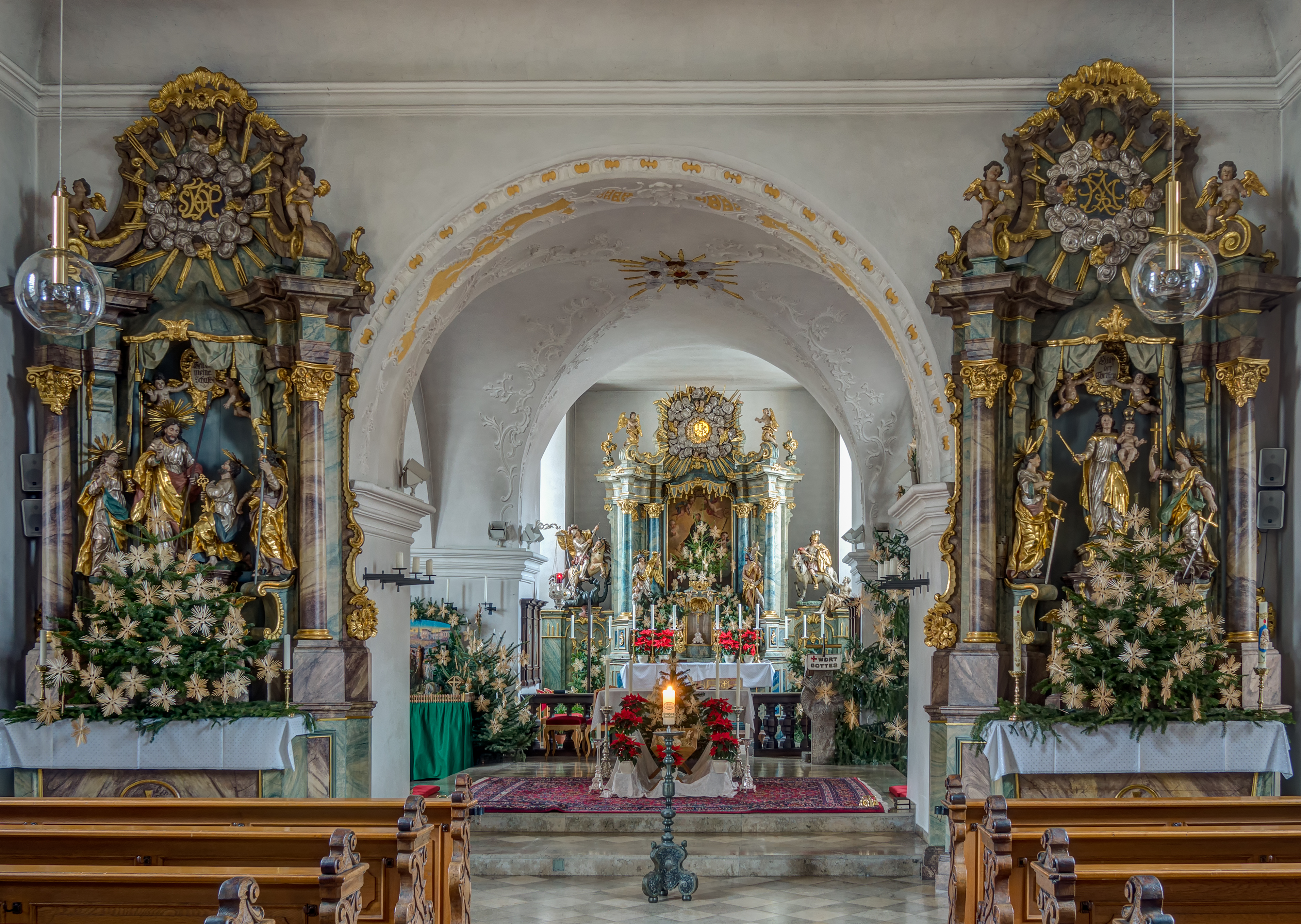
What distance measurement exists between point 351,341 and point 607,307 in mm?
4875

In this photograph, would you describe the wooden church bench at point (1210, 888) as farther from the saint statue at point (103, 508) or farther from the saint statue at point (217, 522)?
the saint statue at point (103, 508)

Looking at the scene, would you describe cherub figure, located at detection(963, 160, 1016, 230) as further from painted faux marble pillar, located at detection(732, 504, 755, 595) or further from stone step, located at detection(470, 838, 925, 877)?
painted faux marble pillar, located at detection(732, 504, 755, 595)

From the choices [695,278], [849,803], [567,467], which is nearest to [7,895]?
[849,803]

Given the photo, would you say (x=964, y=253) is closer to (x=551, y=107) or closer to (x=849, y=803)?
(x=551, y=107)

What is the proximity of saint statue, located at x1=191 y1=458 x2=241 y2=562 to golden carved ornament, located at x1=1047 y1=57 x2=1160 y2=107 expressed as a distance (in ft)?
20.3

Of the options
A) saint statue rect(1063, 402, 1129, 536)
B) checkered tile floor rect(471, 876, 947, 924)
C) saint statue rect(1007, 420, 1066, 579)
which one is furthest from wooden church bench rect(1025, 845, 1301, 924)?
saint statue rect(1063, 402, 1129, 536)

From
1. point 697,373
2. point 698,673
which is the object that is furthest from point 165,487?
point 697,373

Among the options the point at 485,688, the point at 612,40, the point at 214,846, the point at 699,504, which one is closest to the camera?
the point at 214,846

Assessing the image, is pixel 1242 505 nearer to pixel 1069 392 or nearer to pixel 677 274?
pixel 1069 392

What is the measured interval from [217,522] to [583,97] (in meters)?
3.84

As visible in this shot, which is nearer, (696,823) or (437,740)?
(696,823)

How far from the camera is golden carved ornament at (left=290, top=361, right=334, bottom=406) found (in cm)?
873

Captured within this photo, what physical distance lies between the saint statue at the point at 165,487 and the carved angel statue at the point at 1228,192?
22.2ft

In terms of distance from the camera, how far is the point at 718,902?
26.0 feet
